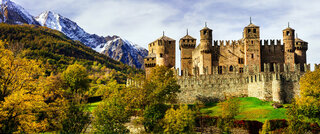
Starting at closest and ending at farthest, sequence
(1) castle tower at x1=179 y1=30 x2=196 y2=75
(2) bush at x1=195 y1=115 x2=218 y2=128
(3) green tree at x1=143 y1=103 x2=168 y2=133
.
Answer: (2) bush at x1=195 y1=115 x2=218 y2=128
(3) green tree at x1=143 y1=103 x2=168 y2=133
(1) castle tower at x1=179 y1=30 x2=196 y2=75

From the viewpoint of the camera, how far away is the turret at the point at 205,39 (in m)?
66.4

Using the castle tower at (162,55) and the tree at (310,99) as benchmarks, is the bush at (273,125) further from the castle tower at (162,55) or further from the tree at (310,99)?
the castle tower at (162,55)

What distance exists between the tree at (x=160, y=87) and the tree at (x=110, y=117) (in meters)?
6.79

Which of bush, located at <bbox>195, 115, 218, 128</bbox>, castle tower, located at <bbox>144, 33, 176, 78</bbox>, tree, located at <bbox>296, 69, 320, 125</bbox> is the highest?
castle tower, located at <bbox>144, 33, 176, 78</bbox>

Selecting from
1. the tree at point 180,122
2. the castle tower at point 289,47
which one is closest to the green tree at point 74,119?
the tree at point 180,122

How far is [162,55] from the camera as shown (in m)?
71.9

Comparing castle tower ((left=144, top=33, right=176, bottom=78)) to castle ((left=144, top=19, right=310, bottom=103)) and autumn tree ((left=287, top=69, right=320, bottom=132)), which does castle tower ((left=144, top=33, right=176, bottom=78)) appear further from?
autumn tree ((left=287, top=69, right=320, bottom=132))

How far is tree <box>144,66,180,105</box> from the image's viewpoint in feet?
153

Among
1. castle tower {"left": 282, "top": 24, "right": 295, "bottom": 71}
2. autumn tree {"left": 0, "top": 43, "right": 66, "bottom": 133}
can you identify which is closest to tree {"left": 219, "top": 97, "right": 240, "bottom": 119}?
autumn tree {"left": 0, "top": 43, "right": 66, "bottom": 133}

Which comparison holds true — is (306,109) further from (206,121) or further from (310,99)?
(206,121)

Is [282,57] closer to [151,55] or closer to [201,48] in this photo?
[201,48]

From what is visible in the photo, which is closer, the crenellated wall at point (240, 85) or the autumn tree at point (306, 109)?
the autumn tree at point (306, 109)

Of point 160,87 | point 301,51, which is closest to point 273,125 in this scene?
point 160,87

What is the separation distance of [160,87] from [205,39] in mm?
23308
